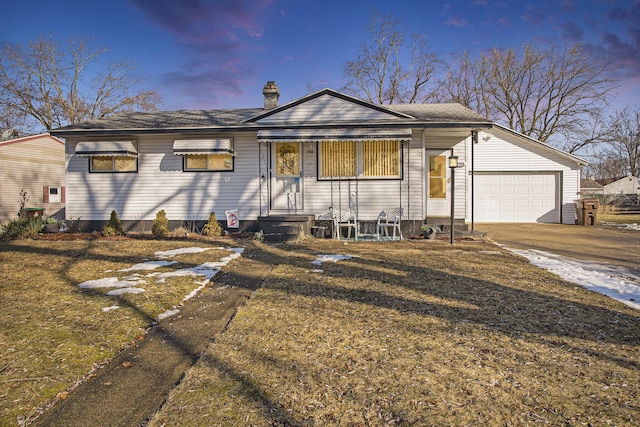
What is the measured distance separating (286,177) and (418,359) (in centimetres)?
852

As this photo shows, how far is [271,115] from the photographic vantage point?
10664mm

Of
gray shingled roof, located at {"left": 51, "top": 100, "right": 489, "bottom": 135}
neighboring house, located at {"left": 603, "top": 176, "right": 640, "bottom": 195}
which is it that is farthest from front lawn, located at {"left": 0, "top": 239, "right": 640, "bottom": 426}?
neighboring house, located at {"left": 603, "top": 176, "right": 640, "bottom": 195}

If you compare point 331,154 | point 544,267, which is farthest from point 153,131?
point 544,267

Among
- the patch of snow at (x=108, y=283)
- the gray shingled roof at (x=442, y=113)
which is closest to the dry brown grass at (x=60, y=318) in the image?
the patch of snow at (x=108, y=283)

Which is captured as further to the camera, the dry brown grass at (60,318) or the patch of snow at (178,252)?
the patch of snow at (178,252)

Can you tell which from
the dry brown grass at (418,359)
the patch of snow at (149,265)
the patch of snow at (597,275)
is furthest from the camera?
the patch of snow at (149,265)

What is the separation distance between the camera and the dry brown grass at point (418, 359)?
2.30 metres

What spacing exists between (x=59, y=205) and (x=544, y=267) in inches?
927

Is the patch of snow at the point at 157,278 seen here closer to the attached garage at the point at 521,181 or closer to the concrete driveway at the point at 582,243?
the concrete driveway at the point at 582,243

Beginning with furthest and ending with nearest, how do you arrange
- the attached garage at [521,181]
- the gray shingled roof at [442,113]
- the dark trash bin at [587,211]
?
1. the attached garage at [521,181]
2. the dark trash bin at [587,211]
3. the gray shingled roof at [442,113]

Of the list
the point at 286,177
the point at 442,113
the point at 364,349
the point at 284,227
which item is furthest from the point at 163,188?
the point at 364,349

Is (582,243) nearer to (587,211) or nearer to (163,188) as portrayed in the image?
(587,211)

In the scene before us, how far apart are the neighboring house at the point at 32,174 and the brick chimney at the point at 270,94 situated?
1439 centimetres

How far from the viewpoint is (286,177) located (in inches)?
435
